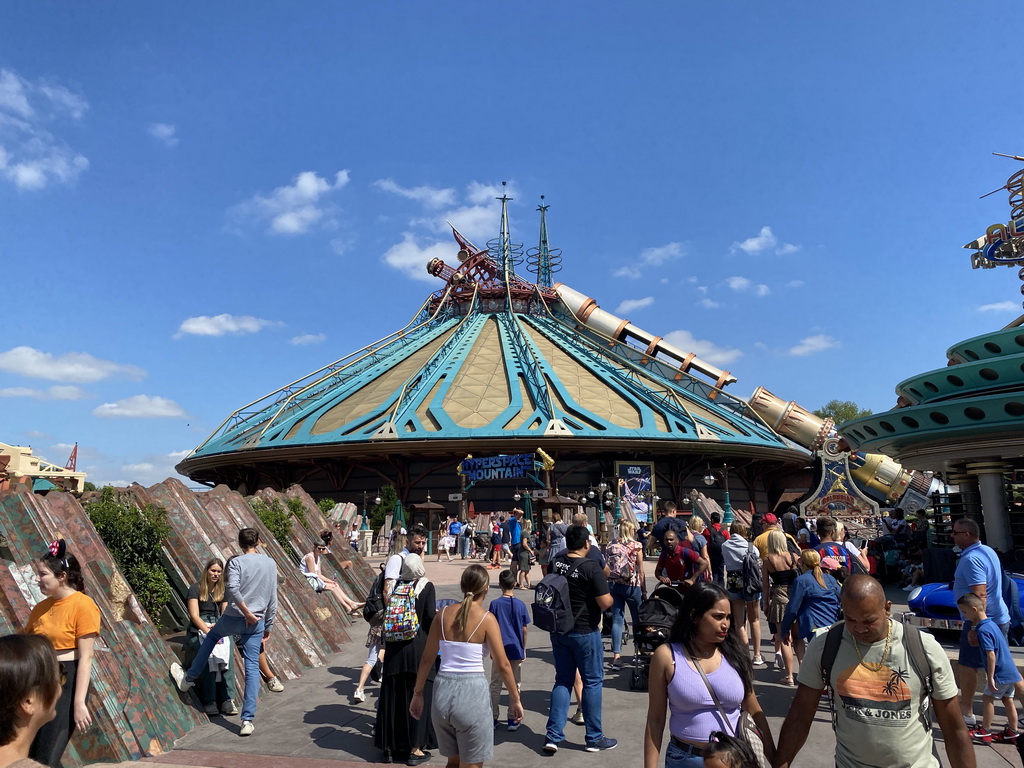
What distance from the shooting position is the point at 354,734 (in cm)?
659

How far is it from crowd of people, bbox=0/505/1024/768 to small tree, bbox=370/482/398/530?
2321cm

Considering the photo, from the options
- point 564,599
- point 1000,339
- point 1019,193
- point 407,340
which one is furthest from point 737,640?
point 407,340

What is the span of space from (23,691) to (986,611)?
6.72 metres

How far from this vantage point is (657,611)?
688cm

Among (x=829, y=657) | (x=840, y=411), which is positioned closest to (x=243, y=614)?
(x=829, y=657)

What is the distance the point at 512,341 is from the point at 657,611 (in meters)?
36.6

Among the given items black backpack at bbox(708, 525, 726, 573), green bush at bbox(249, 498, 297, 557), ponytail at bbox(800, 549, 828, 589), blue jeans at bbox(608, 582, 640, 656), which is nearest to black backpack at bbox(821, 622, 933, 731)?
ponytail at bbox(800, 549, 828, 589)

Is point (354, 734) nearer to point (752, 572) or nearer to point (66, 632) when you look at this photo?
point (66, 632)

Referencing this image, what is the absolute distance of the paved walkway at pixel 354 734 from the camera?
581 centimetres

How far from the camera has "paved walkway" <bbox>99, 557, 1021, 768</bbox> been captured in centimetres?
581

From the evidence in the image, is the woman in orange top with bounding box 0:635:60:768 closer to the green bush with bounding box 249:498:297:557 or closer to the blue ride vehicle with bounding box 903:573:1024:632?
the blue ride vehicle with bounding box 903:573:1024:632

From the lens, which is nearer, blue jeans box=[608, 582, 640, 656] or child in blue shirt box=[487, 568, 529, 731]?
child in blue shirt box=[487, 568, 529, 731]

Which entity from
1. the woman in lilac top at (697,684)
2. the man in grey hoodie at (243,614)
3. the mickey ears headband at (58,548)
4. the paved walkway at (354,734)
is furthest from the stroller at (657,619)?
the mickey ears headband at (58,548)

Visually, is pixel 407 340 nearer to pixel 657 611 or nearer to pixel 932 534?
pixel 932 534
